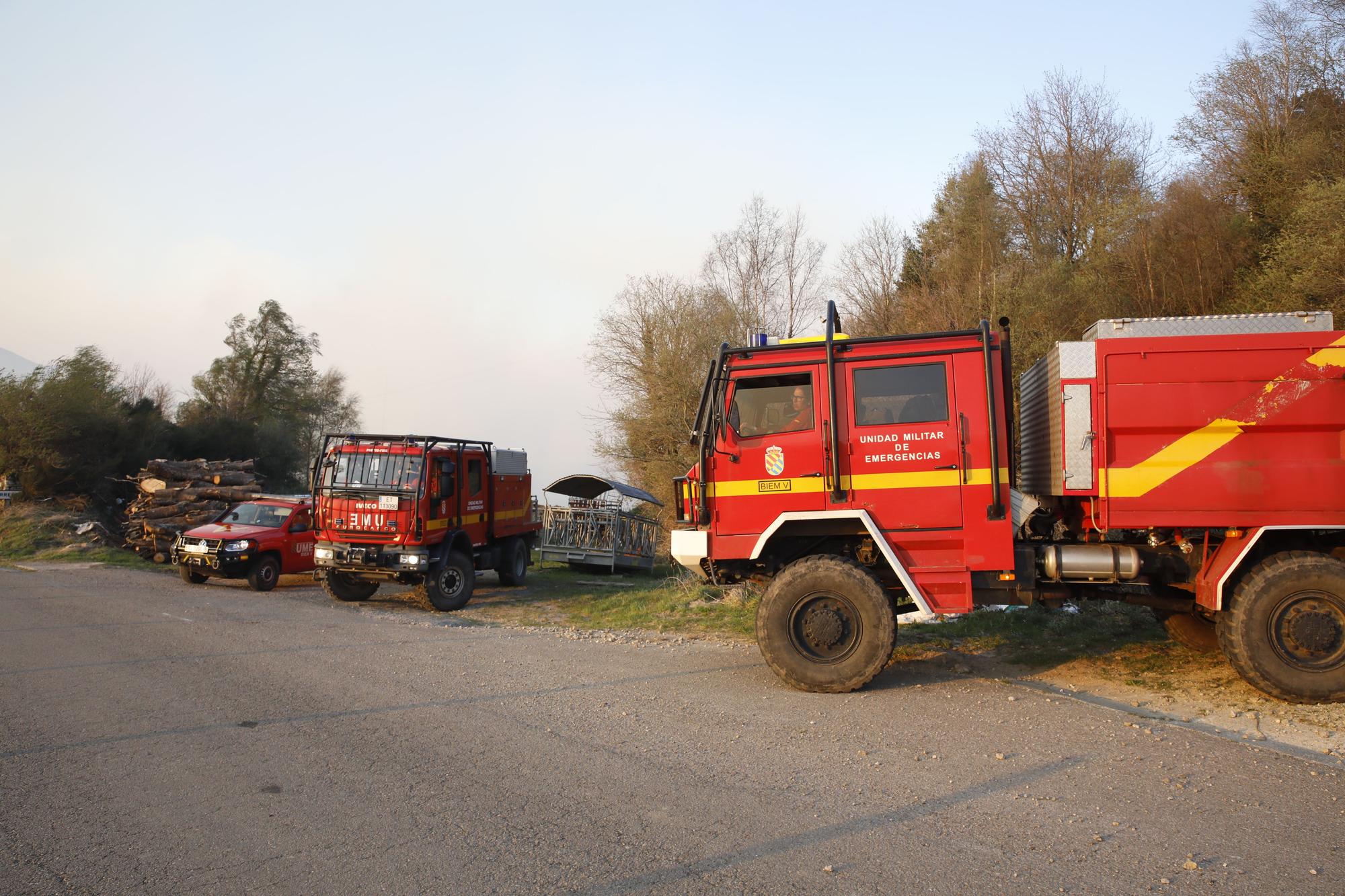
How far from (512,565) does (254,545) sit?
16.6 ft

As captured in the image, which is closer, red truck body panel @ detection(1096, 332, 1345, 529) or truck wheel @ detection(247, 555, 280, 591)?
red truck body panel @ detection(1096, 332, 1345, 529)

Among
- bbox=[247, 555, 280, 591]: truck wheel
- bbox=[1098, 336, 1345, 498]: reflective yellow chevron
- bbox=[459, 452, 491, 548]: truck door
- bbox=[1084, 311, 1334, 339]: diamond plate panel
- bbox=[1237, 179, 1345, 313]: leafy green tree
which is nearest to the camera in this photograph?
bbox=[1098, 336, 1345, 498]: reflective yellow chevron

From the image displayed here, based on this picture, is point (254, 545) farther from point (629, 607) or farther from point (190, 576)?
point (629, 607)

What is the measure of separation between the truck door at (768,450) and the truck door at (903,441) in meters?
0.27

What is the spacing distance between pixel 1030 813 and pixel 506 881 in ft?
9.42

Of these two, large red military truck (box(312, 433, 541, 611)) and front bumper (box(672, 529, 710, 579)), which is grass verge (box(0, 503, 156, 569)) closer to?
large red military truck (box(312, 433, 541, 611))

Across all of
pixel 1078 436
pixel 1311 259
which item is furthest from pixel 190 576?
pixel 1311 259

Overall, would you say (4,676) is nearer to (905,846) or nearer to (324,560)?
(324,560)

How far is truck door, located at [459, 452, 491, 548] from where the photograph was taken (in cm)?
1572

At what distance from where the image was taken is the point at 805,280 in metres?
35.8

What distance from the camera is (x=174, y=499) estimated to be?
23906 millimetres

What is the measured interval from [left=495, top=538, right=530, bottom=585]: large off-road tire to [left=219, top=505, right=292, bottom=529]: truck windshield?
4.50 meters

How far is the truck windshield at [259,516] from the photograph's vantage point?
685 inches

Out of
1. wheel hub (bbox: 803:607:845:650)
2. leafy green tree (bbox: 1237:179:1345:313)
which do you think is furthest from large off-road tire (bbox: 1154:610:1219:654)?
leafy green tree (bbox: 1237:179:1345:313)
